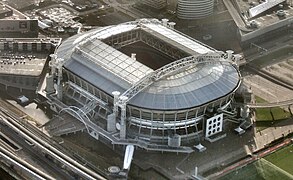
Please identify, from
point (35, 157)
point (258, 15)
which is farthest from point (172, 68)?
point (258, 15)

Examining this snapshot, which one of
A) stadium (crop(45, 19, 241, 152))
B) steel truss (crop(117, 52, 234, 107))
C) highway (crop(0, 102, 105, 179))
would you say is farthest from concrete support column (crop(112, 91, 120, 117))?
highway (crop(0, 102, 105, 179))

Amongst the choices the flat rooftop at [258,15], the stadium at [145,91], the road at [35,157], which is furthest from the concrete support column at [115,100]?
the flat rooftop at [258,15]

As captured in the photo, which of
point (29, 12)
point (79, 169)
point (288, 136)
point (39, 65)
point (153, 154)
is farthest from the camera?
point (29, 12)

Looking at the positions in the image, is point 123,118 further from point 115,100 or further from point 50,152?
point 50,152

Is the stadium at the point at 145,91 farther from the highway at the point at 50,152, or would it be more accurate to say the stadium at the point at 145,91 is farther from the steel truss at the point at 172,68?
the highway at the point at 50,152

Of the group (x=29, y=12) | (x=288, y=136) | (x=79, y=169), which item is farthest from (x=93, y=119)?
(x=29, y=12)

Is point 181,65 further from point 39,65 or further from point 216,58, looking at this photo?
point 39,65
